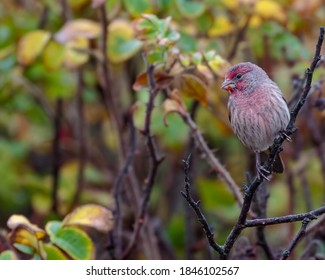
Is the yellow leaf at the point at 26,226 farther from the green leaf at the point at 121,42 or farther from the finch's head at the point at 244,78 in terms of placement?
the green leaf at the point at 121,42

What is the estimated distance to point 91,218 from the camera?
3461 millimetres

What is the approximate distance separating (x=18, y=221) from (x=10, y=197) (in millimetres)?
2499

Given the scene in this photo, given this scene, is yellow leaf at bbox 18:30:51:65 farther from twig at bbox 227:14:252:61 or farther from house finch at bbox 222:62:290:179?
house finch at bbox 222:62:290:179

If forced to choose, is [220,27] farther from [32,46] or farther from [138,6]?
[32,46]

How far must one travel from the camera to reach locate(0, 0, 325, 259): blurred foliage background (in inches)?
161

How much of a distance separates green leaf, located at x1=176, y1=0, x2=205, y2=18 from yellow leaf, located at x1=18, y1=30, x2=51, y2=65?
0.77 meters

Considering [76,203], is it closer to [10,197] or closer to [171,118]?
[10,197]

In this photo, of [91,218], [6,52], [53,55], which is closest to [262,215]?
[91,218]

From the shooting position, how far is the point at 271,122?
3340 mm

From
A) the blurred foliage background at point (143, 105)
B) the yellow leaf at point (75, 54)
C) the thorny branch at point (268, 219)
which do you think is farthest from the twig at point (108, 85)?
the thorny branch at point (268, 219)

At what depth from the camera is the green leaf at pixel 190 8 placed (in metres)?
4.28

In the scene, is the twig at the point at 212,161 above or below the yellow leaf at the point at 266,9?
below

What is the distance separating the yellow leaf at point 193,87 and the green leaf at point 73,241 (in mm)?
811
